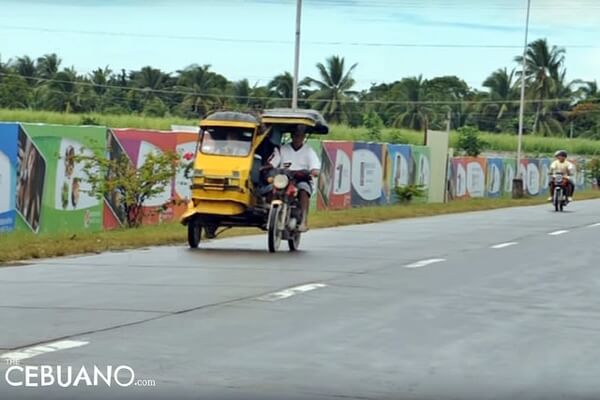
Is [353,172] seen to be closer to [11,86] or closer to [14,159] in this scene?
[14,159]

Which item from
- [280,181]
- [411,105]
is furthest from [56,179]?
[411,105]

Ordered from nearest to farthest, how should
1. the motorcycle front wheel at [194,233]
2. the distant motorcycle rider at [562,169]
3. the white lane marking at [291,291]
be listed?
1. the white lane marking at [291,291]
2. the motorcycle front wheel at [194,233]
3. the distant motorcycle rider at [562,169]

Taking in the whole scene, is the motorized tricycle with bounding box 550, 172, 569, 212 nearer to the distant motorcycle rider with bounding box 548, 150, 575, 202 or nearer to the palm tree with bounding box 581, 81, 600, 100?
the distant motorcycle rider with bounding box 548, 150, 575, 202

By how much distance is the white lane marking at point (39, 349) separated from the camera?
30.3 feet

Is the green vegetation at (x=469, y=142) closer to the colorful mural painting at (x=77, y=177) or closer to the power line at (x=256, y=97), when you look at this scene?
the power line at (x=256, y=97)

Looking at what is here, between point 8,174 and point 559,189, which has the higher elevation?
point 8,174

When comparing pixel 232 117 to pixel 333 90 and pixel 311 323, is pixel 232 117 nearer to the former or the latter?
pixel 311 323

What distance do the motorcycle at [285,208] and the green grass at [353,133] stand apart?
2575 centimetres

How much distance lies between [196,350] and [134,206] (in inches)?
666

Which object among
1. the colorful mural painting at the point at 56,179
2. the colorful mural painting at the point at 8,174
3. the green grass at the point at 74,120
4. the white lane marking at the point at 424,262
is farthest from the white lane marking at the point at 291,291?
the green grass at the point at 74,120

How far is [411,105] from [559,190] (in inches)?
2150

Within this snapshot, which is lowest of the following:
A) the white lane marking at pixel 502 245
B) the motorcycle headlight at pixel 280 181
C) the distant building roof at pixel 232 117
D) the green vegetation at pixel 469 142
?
the white lane marking at pixel 502 245

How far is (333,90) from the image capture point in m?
83.9

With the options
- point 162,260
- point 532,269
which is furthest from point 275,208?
point 532,269
